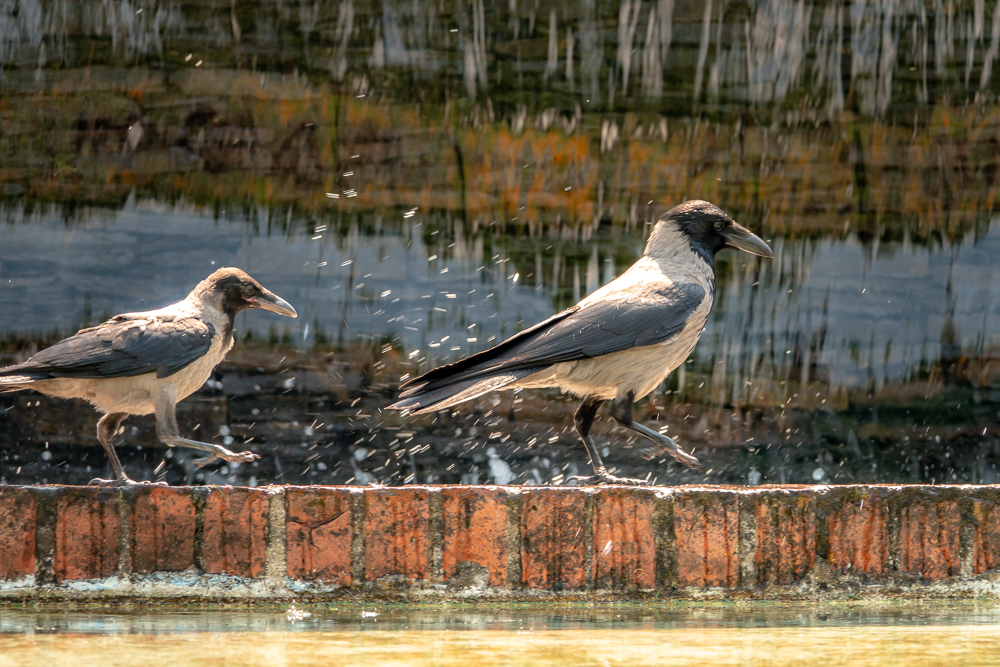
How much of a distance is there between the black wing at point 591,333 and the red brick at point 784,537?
116cm

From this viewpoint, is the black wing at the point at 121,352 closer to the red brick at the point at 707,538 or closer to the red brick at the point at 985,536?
the red brick at the point at 707,538

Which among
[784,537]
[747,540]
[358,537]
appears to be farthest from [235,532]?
[784,537]

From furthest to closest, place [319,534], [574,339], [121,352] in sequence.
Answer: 1. [574,339]
2. [121,352]
3. [319,534]

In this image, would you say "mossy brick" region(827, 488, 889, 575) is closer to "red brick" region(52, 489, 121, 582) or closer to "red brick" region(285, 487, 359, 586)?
"red brick" region(285, 487, 359, 586)

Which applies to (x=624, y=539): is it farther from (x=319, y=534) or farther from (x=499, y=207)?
(x=499, y=207)

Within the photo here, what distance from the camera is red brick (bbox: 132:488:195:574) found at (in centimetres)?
302

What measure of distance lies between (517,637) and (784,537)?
1122 millimetres

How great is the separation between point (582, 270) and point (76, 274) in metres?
3.04

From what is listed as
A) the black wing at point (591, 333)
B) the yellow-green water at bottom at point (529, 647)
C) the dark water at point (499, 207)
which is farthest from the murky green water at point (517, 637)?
the dark water at point (499, 207)

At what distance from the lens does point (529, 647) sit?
216 cm

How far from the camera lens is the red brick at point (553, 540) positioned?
3.04 meters

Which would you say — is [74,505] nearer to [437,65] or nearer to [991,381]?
[437,65]

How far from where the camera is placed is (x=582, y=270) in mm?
6262

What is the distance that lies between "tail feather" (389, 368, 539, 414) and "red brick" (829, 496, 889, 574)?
132 cm
